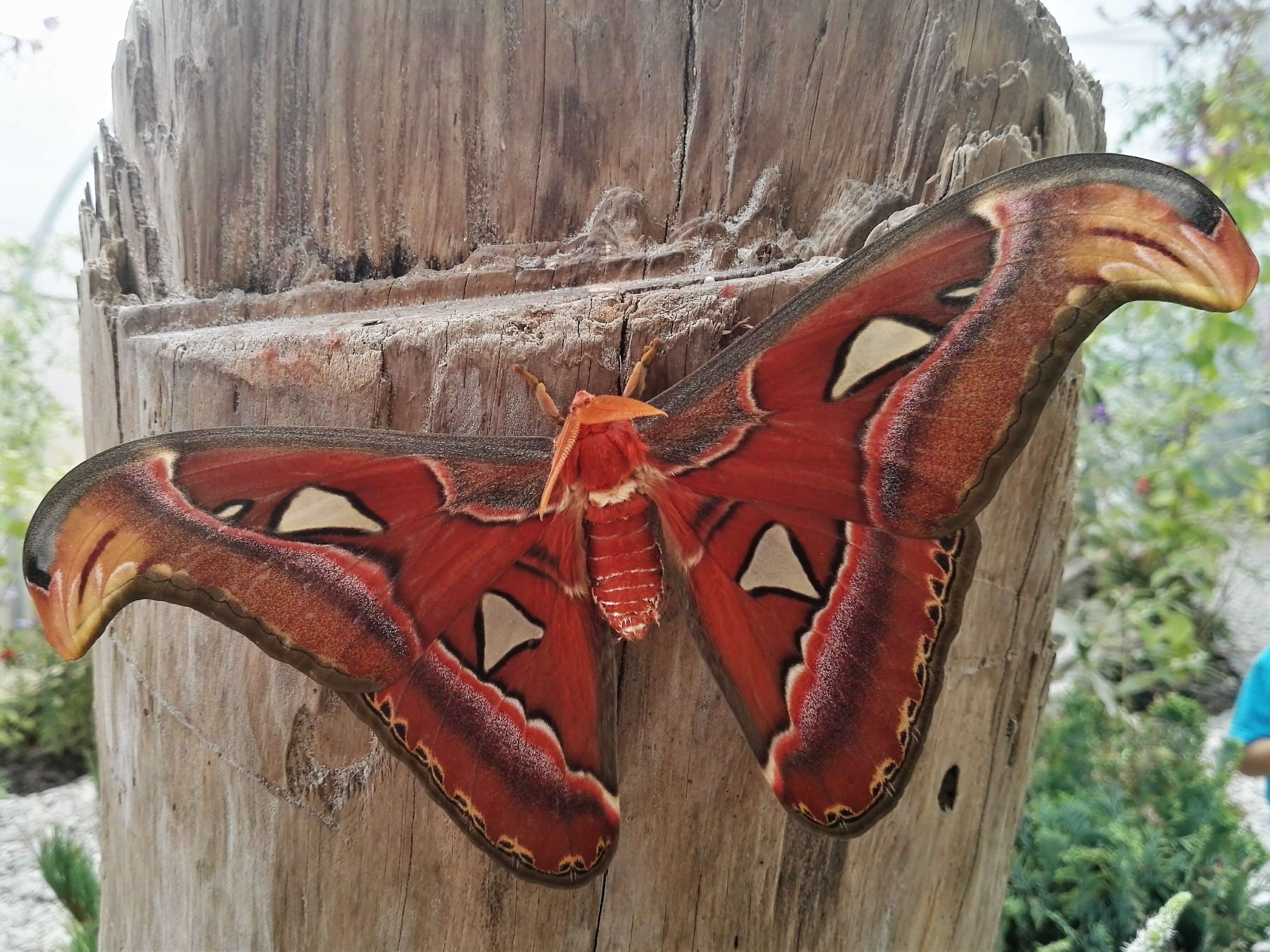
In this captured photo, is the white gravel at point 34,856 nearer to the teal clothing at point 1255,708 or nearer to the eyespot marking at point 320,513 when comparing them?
the eyespot marking at point 320,513

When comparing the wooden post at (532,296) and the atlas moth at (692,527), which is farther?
the wooden post at (532,296)

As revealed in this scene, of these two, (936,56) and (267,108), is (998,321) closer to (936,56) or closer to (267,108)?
(936,56)

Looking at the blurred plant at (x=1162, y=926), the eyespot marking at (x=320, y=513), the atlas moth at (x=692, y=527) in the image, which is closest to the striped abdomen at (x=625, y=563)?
the atlas moth at (x=692, y=527)

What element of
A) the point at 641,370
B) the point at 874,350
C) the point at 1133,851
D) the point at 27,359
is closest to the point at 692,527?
the point at 641,370

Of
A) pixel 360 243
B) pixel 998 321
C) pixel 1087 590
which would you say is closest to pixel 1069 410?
pixel 998 321

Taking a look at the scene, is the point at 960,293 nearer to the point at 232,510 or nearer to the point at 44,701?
the point at 232,510
